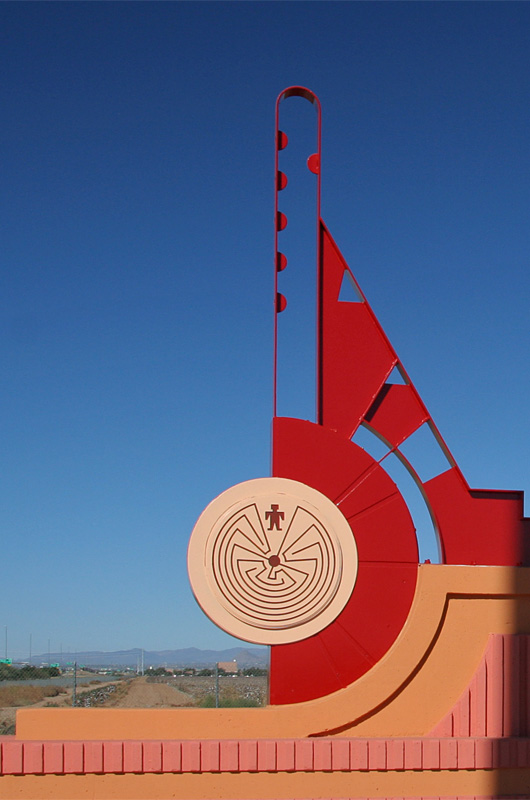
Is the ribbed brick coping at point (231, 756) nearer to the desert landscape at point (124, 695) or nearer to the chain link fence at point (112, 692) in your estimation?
the chain link fence at point (112, 692)

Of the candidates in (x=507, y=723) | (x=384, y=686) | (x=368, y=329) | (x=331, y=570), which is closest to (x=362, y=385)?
(x=368, y=329)

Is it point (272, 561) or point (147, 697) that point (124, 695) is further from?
point (272, 561)

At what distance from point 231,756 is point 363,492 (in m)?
2.82

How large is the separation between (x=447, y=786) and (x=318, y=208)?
19.7ft

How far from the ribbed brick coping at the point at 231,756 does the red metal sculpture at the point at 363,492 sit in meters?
0.51

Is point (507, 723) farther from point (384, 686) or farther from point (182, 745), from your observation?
point (182, 745)

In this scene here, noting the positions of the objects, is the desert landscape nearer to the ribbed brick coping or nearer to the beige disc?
the ribbed brick coping

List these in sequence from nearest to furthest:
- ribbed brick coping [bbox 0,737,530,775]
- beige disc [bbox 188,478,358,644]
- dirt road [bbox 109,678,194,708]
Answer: ribbed brick coping [bbox 0,737,530,775], beige disc [bbox 188,478,358,644], dirt road [bbox 109,678,194,708]

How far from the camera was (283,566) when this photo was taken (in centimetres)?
859

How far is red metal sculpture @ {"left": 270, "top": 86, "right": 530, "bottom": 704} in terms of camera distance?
8555 millimetres

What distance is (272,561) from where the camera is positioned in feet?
28.2

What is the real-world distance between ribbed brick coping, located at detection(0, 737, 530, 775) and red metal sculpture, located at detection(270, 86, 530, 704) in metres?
0.51

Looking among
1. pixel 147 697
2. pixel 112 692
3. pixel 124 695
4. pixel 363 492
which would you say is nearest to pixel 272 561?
pixel 363 492

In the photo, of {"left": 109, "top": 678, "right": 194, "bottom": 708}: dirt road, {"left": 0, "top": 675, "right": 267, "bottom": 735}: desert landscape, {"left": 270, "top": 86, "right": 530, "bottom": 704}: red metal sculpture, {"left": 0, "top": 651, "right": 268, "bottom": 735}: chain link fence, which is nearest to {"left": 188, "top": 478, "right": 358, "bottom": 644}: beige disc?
{"left": 270, "top": 86, "right": 530, "bottom": 704}: red metal sculpture
